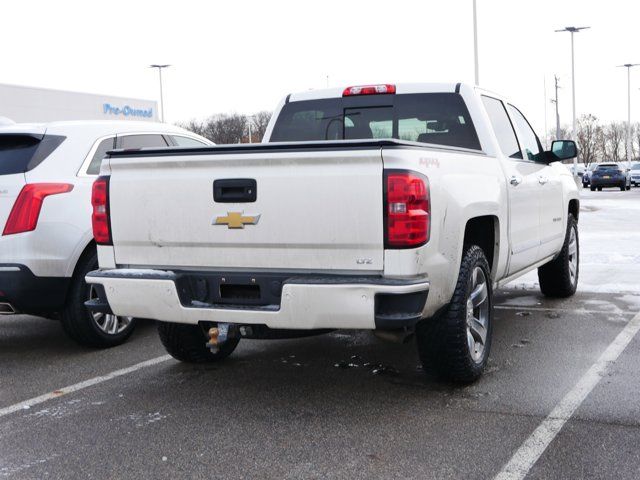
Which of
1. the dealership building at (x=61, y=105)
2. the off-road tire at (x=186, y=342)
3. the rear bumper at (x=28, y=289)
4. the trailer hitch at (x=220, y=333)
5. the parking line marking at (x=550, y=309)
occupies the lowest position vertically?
the parking line marking at (x=550, y=309)

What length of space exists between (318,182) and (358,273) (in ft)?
1.67

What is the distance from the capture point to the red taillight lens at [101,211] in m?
4.74

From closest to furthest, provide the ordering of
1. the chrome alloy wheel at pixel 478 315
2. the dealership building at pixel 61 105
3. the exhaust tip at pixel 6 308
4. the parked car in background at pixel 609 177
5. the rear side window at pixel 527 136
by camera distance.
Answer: the chrome alloy wheel at pixel 478 315 → the exhaust tip at pixel 6 308 → the rear side window at pixel 527 136 → the dealership building at pixel 61 105 → the parked car in background at pixel 609 177

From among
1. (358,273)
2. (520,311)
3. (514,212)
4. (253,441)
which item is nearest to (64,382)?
(253,441)

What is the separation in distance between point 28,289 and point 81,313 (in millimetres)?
486

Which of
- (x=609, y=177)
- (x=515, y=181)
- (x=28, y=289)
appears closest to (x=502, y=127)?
(x=515, y=181)

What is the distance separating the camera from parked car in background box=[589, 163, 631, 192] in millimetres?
42312

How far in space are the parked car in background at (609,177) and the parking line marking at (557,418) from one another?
38378 mm

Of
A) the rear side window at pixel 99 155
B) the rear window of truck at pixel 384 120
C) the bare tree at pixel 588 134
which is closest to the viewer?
the rear window of truck at pixel 384 120

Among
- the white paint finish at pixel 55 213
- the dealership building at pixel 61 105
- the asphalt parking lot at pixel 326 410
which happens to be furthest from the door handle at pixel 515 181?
the dealership building at pixel 61 105

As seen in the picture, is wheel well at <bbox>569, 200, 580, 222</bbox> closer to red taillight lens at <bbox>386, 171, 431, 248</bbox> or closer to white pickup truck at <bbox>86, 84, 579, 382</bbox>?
white pickup truck at <bbox>86, 84, 579, 382</bbox>

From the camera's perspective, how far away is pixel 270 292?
171 inches

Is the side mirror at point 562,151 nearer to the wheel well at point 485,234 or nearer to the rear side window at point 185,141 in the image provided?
the wheel well at point 485,234

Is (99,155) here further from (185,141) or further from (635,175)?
(635,175)
